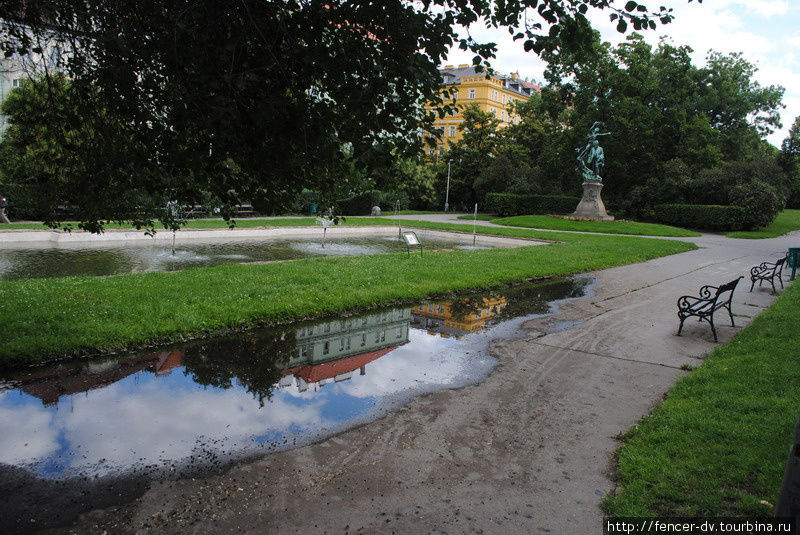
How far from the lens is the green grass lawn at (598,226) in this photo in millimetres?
30797

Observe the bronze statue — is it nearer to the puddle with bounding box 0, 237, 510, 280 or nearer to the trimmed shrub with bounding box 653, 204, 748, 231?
the trimmed shrub with bounding box 653, 204, 748, 231

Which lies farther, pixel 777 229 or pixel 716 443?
pixel 777 229

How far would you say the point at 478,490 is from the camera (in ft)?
12.6

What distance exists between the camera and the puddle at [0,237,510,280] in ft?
40.9

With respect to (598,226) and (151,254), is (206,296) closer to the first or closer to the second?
(151,254)

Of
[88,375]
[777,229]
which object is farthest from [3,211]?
[777,229]

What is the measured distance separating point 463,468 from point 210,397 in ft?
8.51

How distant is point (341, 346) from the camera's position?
23.8ft

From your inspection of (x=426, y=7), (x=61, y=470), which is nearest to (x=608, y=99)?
(x=426, y=7)

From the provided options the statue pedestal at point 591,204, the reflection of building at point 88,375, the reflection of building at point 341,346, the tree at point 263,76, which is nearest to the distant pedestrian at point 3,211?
the reflection of building at point 341,346

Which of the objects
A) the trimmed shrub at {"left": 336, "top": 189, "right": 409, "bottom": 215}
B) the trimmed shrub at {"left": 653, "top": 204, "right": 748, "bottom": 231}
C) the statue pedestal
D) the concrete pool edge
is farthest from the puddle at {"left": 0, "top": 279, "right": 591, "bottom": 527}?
the trimmed shrub at {"left": 653, "top": 204, "right": 748, "bottom": 231}

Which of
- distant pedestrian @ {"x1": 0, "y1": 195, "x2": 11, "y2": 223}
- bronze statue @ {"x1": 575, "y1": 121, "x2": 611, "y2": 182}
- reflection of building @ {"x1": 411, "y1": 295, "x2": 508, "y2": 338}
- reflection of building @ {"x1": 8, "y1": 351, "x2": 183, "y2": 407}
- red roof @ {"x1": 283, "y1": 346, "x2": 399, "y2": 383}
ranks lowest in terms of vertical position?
reflection of building @ {"x1": 8, "y1": 351, "x2": 183, "y2": 407}

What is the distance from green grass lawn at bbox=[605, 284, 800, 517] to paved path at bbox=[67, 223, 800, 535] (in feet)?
0.74

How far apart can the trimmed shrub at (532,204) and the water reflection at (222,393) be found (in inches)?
1366
